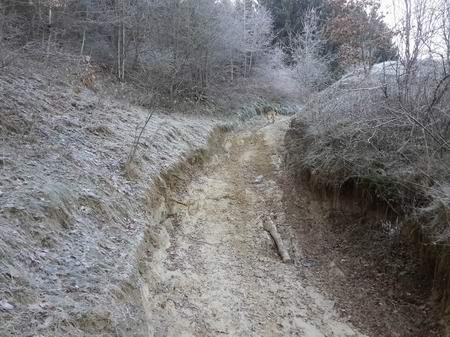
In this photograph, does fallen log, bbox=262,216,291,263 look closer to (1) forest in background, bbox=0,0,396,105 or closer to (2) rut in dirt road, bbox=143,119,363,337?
(2) rut in dirt road, bbox=143,119,363,337

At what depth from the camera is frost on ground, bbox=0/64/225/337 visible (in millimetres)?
3508

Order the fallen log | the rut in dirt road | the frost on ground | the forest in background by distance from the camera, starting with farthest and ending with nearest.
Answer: the forest in background, the fallen log, the rut in dirt road, the frost on ground

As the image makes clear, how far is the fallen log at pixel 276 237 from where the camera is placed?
6996 mm

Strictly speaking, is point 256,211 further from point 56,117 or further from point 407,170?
point 56,117

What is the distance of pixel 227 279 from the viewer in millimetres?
6094

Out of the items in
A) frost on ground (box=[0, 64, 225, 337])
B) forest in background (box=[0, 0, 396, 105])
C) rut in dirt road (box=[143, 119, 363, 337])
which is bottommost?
rut in dirt road (box=[143, 119, 363, 337])

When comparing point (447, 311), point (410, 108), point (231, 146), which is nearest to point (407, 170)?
point (410, 108)

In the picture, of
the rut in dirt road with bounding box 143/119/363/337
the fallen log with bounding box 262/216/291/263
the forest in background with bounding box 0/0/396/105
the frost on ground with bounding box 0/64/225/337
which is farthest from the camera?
the forest in background with bounding box 0/0/396/105

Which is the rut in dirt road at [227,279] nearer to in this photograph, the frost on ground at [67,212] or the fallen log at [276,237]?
the fallen log at [276,237]

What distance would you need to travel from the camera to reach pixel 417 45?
6.94 metres

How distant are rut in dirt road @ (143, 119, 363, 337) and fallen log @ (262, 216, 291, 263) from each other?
0.40 feet

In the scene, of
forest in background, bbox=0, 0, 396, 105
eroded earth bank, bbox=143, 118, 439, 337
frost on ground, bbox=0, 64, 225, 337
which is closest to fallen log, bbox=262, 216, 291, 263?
eroded earth bank, bbox=143, 118, 439, 337

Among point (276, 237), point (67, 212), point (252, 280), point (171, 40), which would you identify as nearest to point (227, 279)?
point (252, 280)

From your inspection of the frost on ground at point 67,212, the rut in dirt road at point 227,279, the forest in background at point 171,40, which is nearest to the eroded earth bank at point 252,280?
the rut in dirt road at point 227,279
